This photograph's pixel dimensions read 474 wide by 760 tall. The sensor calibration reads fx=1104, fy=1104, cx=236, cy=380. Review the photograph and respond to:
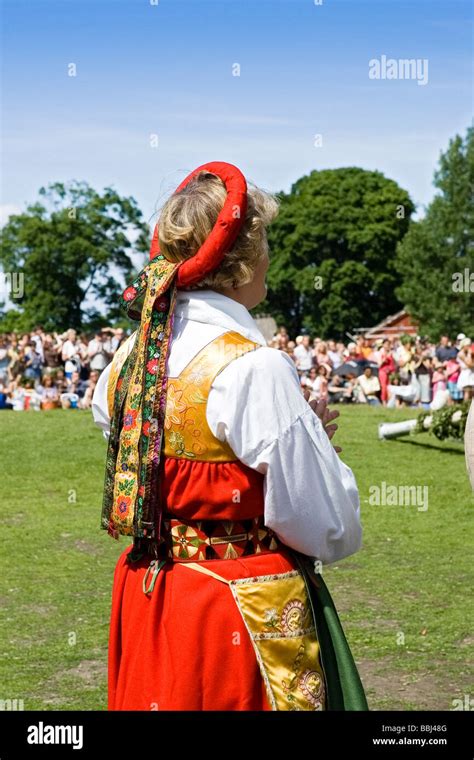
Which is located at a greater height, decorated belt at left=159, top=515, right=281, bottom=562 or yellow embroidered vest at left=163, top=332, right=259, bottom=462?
yellow embroidered vest at left=163, top=332, right=259, bottom=462

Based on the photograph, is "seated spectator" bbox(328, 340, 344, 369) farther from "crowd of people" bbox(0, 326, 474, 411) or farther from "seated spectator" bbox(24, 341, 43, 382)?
"seated spectator" bbox(24, 341, 43, 382)

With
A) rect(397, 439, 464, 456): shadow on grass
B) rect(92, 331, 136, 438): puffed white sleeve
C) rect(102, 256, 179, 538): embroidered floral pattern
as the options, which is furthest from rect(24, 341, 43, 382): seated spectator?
rect(102, 256, 179, 538): embroidered floral pattern

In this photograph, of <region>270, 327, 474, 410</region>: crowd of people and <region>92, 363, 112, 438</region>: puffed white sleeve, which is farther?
<region>270, 327, 474, 410</region>: crowd of people

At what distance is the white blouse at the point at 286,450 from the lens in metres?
2.85

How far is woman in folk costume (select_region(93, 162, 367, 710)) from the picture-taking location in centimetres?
289

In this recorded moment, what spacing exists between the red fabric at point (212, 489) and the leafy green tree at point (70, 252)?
162 ft

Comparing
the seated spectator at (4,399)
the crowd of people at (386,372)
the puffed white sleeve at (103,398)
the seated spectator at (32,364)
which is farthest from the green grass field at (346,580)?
the seated spectator at (32,364)

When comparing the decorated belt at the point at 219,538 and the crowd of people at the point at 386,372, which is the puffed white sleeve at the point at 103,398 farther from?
the crowd of people at the point at 386,372

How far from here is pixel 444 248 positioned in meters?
51.7

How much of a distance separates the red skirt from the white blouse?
0.18 m

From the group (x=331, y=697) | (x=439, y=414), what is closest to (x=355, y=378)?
(x=439, y=414)

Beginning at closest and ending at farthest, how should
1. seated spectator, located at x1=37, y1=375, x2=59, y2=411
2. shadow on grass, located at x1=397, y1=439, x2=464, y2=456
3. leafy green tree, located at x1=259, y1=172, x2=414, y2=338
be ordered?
shadow on grass, located at x1=397, y1=439, x2=464, y2=456
seated spectator, located at x1=37, y1=375, x2=59, y2=411
leafy green tree, located at x1=259, y1=172, x2=414, y2=338

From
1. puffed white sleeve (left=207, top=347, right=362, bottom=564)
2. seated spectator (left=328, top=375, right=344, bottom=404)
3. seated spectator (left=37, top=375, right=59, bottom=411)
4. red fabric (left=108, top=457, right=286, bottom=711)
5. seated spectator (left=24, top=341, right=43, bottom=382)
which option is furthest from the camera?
seated spectator (left=24, top=341, right=43, bottom=382)
